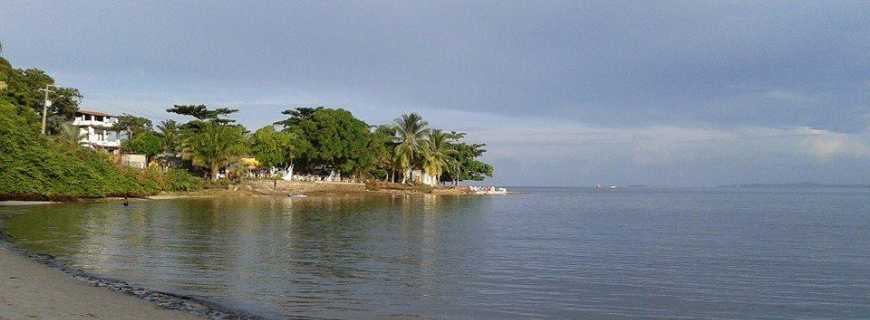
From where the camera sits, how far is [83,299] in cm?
1241

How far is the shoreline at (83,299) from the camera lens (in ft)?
36.1

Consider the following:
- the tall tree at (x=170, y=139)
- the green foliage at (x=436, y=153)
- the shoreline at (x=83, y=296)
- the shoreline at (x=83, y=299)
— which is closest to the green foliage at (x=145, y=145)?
the tall tree at (x=170, y=139)

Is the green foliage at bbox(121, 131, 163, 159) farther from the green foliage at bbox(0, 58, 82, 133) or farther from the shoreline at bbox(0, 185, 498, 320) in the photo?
the shoreline at bbox(0, 185, 498, 320)

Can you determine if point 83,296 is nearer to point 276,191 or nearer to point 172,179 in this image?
point 172,179

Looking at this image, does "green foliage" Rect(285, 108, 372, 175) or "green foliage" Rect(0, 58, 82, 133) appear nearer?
"green foliage" Rect(0, 58, 82, 133)

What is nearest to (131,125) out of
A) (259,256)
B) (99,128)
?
(99,128)

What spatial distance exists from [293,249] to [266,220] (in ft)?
55.4

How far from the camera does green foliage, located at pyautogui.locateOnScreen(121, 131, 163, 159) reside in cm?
8756

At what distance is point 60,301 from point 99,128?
95699 millimetres

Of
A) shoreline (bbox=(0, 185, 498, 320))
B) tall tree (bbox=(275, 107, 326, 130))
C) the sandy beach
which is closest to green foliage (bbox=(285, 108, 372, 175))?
tall tree (bbox=(275, 107, 326, 130))

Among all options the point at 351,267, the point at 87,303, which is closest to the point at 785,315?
Result: the point at 351,267

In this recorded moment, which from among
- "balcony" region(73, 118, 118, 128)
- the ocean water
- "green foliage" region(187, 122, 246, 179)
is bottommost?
the ocean water

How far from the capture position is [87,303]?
1201 cm

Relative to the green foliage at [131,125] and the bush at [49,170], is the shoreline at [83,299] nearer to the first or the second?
the bush at [49,170]
